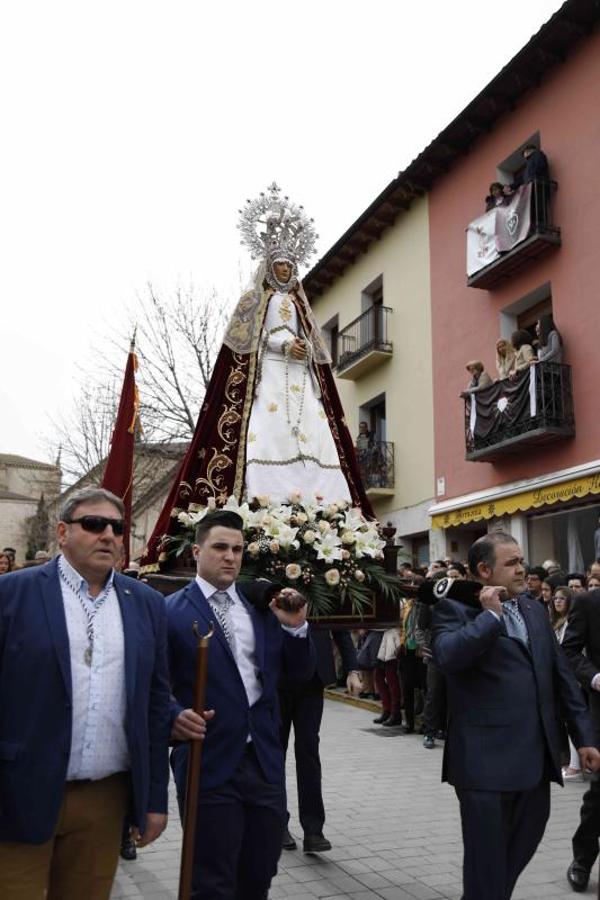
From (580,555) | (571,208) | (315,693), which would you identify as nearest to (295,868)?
(315,693)

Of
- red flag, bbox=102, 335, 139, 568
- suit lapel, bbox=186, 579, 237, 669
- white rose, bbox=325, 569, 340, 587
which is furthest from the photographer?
red flag, bbox=102, 335, 139, 568

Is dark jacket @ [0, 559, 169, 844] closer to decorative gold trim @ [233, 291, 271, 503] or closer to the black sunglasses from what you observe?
the black sunglasses

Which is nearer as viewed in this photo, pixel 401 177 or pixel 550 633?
pixel 550 633

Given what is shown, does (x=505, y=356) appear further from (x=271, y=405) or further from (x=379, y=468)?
(x=271, y=405)

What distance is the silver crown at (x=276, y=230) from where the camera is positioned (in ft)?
18.7

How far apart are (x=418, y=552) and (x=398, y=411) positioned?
10.3 ft

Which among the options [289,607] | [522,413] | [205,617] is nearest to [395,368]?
[522,413]

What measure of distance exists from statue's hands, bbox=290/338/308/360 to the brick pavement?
10.1ft

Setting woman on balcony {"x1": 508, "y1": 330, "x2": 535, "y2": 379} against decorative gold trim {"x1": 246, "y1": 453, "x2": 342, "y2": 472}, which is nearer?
decorative gold trim {"x1": 246, "y1": 453, "x2": 342, "y2": 472}

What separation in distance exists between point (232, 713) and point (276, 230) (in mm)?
3390

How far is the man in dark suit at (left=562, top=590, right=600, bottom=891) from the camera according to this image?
480cm

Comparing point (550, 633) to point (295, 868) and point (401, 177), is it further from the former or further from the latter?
point (401, 177)

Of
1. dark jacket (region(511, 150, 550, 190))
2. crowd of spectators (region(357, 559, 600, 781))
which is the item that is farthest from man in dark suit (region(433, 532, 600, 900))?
dark jacket (region(511, 150, 550, 190))

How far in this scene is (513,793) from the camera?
359 centimetres
